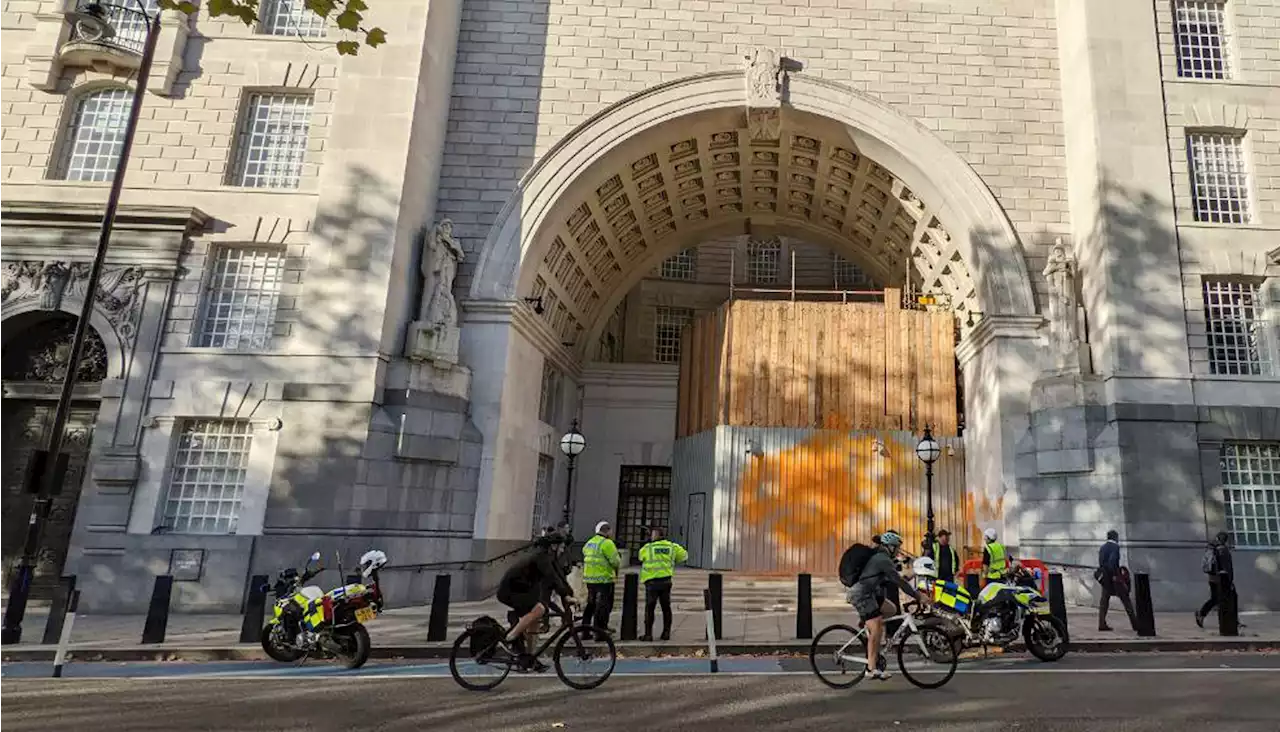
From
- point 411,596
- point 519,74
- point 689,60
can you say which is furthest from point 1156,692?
point 519,74

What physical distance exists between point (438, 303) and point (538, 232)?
3189mm

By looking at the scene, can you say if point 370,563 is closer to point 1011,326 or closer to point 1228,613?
point 1228,613

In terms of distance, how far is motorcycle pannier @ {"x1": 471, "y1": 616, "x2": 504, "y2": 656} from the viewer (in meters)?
8.34

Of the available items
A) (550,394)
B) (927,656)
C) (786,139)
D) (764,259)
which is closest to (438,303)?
(550,394)

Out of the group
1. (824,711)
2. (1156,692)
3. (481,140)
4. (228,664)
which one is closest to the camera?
(824,711)

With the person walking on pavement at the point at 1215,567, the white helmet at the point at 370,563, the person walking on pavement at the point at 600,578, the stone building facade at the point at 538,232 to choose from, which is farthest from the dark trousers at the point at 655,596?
the person walking on pavement at the point at 1215,567

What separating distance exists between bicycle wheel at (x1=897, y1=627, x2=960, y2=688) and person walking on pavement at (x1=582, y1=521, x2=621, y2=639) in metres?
4.89

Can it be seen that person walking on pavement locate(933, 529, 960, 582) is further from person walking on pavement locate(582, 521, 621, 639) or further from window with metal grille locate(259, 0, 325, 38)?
window with metal grille locate(259, 0, 325, 38)

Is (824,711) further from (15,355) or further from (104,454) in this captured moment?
(15,355)

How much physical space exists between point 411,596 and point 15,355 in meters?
10.9

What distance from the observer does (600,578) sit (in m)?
12.2

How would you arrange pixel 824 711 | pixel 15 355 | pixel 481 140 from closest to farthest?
pixel 824 711 → pixel 15 355 → pixel 481 140

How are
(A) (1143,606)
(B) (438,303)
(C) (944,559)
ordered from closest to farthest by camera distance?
(A) (1143,606) < (C) (944,559) < (B) (438,303)

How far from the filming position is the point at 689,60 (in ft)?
65.2
